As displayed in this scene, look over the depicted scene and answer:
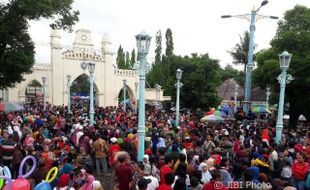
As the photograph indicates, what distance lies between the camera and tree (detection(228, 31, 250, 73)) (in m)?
42.8

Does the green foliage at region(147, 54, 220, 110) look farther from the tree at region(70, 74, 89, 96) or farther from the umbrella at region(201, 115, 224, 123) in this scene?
the tree at region(70, 74, 89, 96)

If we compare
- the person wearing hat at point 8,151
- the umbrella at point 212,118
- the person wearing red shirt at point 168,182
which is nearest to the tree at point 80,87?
the umbrella at point 212,118

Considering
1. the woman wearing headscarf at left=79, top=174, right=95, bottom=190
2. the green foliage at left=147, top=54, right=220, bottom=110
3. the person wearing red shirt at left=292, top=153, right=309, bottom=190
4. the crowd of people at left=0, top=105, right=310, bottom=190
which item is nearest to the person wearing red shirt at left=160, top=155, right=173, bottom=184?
the crowd of people at left=0, top=105, right=310, bottom=190

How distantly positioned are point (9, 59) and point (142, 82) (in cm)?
1439

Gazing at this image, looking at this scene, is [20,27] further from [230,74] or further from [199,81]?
[230,74]

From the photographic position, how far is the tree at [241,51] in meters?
42.8

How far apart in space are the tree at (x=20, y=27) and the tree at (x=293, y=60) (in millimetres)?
11538

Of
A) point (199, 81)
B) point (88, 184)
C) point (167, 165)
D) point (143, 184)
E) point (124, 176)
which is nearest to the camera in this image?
point (143, 184)

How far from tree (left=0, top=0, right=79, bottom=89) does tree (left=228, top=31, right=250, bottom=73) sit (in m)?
27.3

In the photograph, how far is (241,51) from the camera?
4284 cm

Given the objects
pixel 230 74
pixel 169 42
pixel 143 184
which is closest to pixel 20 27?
pixel 143 184

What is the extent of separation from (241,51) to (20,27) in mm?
29742

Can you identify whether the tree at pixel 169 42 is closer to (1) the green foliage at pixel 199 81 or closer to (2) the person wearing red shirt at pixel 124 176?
(1) the green foliage at pixel 199 81

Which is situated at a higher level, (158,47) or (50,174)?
(158,47)
